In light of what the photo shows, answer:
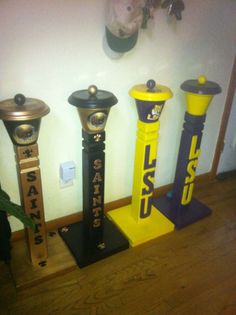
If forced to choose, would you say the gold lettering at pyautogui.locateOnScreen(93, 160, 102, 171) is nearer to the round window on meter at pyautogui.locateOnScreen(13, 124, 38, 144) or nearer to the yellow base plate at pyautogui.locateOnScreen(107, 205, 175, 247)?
the round window on meter at pyautogui.locateOnScreen(13, 124, 38, 144)

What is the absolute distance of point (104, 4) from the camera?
1.49 meters

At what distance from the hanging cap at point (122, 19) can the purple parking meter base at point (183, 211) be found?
44.4 inches

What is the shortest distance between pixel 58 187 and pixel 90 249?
16.0 inches

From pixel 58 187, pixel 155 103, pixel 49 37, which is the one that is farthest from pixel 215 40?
pixel 58 187

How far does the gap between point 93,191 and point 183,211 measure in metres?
0.74

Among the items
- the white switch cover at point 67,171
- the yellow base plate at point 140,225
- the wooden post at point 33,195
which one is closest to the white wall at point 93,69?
the white switch cover at point 67,171

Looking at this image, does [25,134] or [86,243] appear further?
[86,243]

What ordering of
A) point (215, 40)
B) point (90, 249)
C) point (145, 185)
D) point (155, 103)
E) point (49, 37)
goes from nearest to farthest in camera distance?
1. point (49, 37)
2. point (155, 103)
3. point (90, 249)
4. point (145, 185)
5. point (215, 40)

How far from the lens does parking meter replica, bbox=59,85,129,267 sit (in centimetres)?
138

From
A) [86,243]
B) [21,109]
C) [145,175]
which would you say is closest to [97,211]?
[86,243]

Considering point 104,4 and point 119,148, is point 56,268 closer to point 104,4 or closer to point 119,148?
point 119,148

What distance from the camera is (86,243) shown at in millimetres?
1719

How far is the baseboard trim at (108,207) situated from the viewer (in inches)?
71.0

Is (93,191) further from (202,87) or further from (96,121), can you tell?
(202,87)
